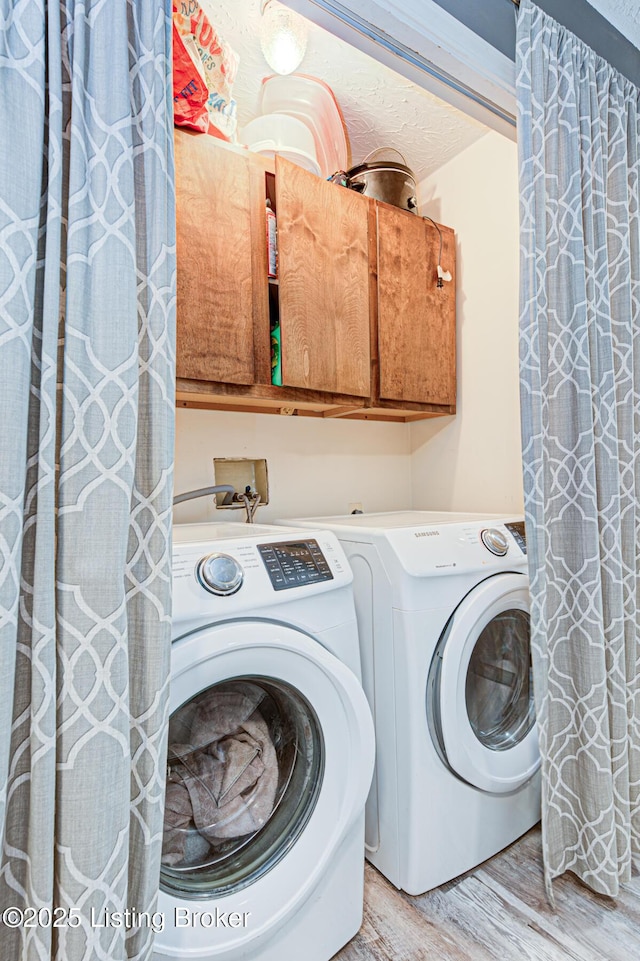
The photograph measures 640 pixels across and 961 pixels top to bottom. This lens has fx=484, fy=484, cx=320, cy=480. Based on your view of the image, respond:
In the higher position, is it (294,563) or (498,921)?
(294,563)

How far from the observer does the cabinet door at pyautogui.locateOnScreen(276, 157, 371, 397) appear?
5.01 feet

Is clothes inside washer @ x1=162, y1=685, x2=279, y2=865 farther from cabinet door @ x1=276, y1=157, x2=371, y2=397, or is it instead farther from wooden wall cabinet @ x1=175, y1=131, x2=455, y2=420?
cabinet door @ x1=276, y1=157, x2=371, y2=397

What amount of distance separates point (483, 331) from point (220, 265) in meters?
1.12

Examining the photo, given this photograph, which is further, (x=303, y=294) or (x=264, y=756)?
(x=303, y=294)

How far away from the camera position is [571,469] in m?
1.25

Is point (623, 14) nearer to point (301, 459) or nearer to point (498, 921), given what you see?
point (301, 459)

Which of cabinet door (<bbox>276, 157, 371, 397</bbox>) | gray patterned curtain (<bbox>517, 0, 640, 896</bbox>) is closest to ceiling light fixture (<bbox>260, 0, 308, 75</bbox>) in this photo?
cabinet door (<bbox>276, 157, 371, 397</bbox>)

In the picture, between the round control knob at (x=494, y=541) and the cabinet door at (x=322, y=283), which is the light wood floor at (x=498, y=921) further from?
the cabinet door at (x=322, y=283)

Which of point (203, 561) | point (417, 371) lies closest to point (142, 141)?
point (203, 561)

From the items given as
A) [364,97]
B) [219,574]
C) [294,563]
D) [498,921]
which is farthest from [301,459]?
[498,921]

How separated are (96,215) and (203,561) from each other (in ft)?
2.02

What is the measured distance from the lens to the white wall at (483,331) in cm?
189

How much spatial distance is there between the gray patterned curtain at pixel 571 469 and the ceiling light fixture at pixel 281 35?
640mm

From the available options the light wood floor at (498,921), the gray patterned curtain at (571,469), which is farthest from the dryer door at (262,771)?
the gray patterned curtain at (571,469)
